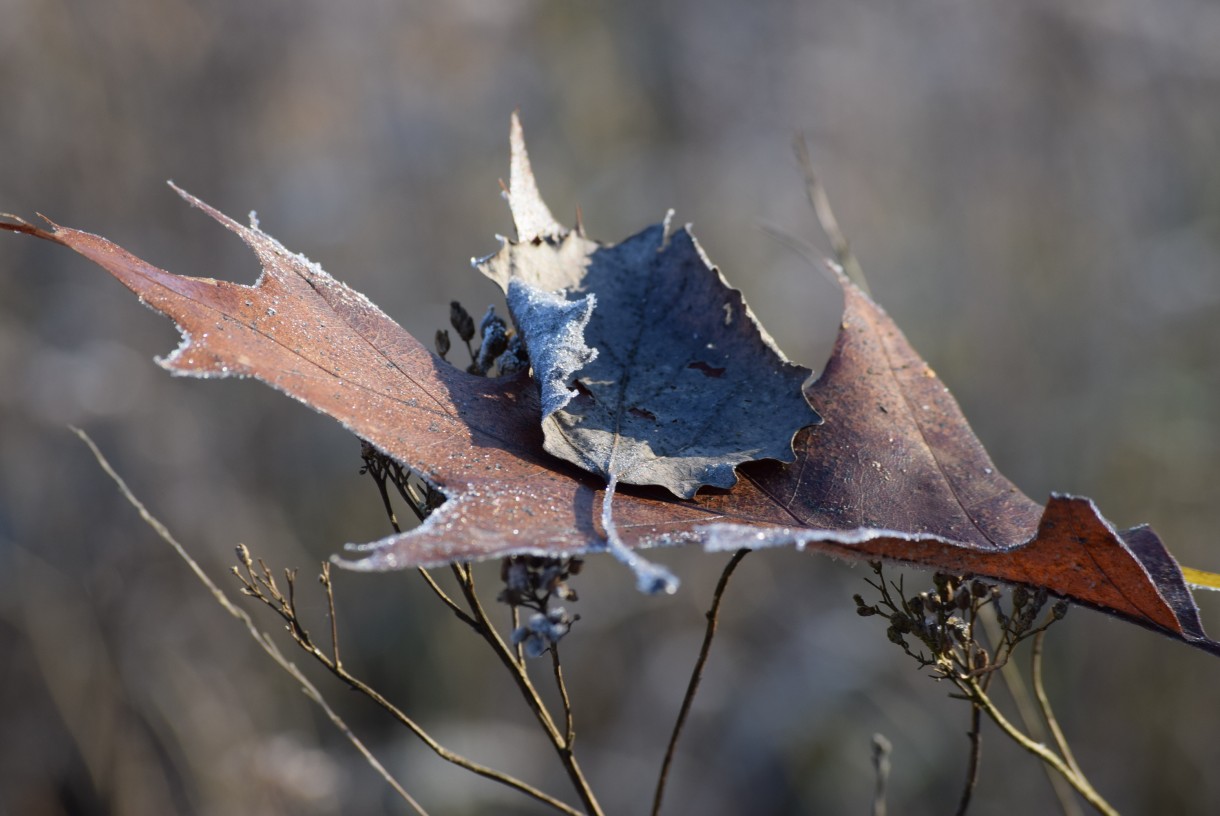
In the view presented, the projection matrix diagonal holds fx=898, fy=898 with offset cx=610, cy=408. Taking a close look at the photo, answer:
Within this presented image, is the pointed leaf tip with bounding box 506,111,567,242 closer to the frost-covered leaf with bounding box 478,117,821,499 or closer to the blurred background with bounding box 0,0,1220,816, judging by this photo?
the frost-covered leaf with bounding box 478,117,821,499

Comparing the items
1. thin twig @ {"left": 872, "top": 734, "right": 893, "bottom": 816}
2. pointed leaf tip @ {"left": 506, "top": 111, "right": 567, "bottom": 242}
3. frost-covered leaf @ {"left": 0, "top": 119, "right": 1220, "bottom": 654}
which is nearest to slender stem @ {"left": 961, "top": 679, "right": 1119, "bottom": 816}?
frost-covered leaf @ {"left": 0, "top": 119, "right": 1220, "bottom": 654}

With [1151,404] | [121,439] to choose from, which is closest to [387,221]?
[121,439]

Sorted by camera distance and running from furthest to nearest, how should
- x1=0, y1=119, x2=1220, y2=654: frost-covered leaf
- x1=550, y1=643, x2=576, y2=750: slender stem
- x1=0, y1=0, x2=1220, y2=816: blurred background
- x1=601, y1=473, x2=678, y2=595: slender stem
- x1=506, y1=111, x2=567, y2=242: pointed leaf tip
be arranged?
x1=0, y1=0, x2=1220, y2=816: blurred background, x1=506, y1=111, x2=567, y2=242: pointed leaf tip, x1=550, y1=643, x2=576, y2=750: slender stem, x1=0, y1=119, x2=1220, y2=654: frost-covered leaf, x1=601, y1=473, x2=678, y2=595: slender stem

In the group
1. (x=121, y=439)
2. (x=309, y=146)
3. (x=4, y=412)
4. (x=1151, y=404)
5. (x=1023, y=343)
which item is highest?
(x=309, y=146)

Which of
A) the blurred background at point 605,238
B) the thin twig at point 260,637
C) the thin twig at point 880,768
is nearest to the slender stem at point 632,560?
the thin twig at point 260,637

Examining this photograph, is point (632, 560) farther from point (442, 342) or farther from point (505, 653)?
point (442, 342)

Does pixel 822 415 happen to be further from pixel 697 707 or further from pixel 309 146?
pixel 309 146

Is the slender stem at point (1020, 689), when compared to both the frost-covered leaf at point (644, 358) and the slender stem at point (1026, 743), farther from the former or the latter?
the frost-covered leaf at point (644, 358)
